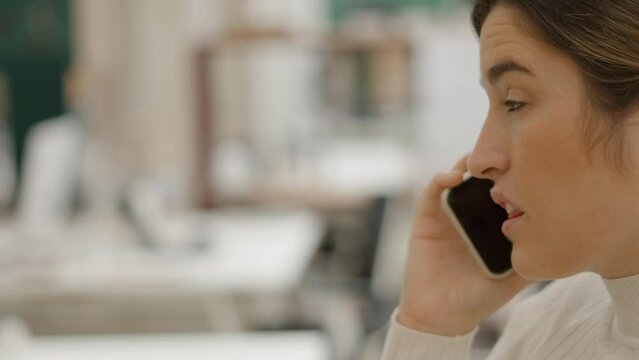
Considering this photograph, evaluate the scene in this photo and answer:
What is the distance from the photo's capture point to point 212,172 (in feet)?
16.5

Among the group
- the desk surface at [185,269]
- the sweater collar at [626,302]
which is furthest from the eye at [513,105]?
the desk surface at [185,269]

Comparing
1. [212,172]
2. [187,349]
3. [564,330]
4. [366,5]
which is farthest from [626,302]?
[366,5]

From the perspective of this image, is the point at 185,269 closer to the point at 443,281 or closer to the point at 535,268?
the point at 443,281

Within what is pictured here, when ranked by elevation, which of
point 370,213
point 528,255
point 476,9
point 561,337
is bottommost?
point 370,213

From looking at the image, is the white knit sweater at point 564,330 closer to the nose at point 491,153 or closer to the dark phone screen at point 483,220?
the dark phone screen at point 483,220

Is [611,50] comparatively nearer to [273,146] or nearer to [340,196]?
[340,196]

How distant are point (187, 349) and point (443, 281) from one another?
1242 mm

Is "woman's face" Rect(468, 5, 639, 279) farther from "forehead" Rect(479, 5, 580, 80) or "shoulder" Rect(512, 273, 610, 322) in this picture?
"shoulder" Rect(512, 273, 610, 322)

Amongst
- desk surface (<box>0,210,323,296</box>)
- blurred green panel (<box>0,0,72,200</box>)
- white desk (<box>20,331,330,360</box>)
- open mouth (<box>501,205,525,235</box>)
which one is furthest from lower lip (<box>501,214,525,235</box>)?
blurred green panel (<box>0,0,72,200</box>)

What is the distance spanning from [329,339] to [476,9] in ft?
7.88

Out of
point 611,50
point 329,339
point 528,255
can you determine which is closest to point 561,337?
point 528,255

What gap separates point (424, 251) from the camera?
1.28 m

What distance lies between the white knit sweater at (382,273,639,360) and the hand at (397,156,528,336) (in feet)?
0.07

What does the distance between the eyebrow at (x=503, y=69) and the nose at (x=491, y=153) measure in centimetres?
4
